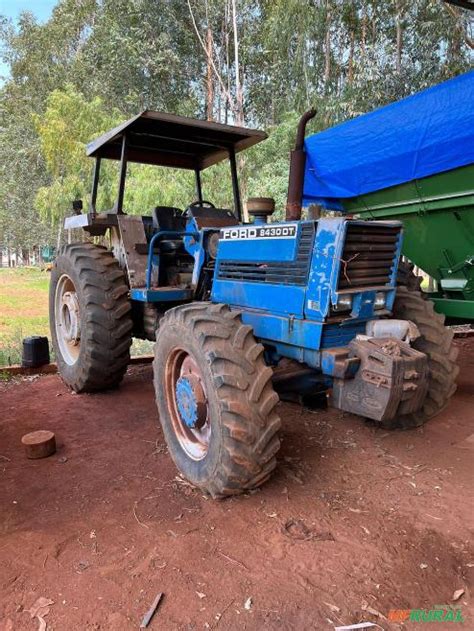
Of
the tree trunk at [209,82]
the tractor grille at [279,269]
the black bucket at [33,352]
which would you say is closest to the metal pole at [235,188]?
the tractor grille at [279,269]

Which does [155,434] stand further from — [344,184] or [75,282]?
[344,184]

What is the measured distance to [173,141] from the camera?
489 cm

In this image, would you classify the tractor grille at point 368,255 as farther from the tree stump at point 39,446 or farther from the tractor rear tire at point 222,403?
the tree stump at point 39,446

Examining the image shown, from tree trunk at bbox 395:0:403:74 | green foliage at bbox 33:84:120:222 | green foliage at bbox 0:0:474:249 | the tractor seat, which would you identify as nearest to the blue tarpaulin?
the tractor seat

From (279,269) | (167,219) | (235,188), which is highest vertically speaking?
(235,188)

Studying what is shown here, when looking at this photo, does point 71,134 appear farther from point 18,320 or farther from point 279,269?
point 279,269

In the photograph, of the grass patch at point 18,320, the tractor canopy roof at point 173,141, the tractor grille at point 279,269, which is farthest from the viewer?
the grass patch at point 18,320

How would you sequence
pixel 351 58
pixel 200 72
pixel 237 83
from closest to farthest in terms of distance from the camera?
1. pixel 351 58
2. pixel 237 83
3. pixel 200 72

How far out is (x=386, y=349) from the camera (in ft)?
8.91

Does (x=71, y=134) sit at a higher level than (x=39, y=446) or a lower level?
higher

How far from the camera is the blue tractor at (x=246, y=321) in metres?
2.64

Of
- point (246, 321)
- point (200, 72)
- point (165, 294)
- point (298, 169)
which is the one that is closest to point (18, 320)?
point (165, 294)

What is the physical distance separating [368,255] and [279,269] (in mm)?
566

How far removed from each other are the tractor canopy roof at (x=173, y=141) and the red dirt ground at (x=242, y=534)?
8.64 feet
